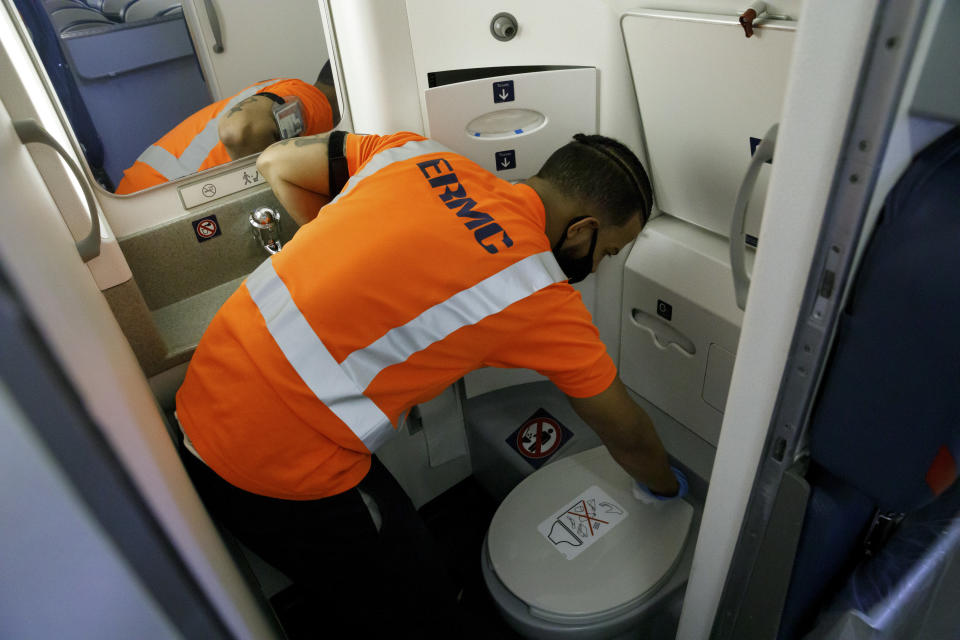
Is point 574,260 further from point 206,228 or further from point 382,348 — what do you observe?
point 206,228

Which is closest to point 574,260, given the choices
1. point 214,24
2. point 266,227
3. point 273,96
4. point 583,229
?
point 583,229

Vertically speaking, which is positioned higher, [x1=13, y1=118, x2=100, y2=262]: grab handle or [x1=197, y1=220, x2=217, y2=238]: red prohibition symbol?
[x1=13, y1=118, x2=100, y2=262]: grab handle

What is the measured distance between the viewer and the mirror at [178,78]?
1203 millimetres

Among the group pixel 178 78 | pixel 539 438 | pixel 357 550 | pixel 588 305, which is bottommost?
pixel 539 438

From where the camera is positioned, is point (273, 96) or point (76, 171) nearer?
point (76, 171)

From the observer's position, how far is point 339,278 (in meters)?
0.97

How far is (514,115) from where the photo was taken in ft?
4.43

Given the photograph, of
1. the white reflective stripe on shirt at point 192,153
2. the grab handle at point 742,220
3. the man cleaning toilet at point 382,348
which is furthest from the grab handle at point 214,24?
the grab handle at point 742,220

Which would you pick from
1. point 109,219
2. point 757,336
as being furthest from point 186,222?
point 757,336

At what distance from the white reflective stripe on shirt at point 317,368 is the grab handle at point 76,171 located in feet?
1.03

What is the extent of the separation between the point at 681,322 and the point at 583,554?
0.51m

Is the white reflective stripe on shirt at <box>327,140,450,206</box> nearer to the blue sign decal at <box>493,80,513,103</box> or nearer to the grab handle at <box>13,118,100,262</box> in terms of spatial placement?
the blue sign decal at <box>493,80,513,103</box>

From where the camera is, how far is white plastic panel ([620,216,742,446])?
1214mm

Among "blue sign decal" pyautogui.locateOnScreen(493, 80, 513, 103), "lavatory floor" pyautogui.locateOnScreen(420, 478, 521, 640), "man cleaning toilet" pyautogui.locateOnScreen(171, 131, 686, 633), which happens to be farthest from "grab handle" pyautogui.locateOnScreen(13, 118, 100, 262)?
"lavatory floor" pyautogui.locateOnScreen(420, 478, 521, 640)
